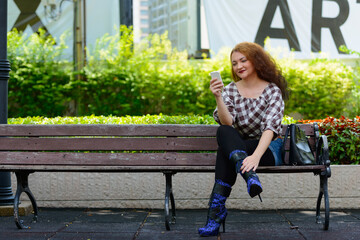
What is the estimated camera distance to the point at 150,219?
5.25m

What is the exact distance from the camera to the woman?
14.2ft

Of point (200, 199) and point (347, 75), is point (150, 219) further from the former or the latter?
point (347, 75)

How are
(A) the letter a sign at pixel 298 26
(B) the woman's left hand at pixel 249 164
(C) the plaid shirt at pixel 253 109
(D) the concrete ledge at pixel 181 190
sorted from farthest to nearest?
(A) the letter a sign at pixel 298 26 → (D) the concrete ledge at pixel 181 190 → (C) the plaid shirt at pixel 253 109 → (B) the woman's left hand at pixel 249 164

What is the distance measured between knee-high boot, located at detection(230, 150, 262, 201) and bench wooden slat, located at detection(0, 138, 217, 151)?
0.88 metres

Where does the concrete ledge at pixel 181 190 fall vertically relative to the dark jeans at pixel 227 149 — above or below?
below

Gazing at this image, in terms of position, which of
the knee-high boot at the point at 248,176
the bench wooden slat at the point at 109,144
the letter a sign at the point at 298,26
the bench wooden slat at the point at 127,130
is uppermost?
the letter a sign at the point at 298,26

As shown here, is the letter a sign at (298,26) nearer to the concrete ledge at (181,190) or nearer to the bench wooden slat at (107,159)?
the concrete ledge at (181,190)

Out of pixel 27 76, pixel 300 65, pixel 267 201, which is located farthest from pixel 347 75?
pixel 27 76

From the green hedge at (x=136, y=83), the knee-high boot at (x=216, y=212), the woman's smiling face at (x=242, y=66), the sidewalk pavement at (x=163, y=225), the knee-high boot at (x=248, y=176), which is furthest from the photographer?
the green hedge at (x=136, y=83)

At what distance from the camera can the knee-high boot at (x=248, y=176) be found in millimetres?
4023

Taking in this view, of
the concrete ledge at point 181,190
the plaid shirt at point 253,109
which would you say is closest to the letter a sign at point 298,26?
the concrete ledge at point 181,190

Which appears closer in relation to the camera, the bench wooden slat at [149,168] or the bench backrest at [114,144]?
the bench wooden slat at [149,168]

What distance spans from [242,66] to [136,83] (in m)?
5.20

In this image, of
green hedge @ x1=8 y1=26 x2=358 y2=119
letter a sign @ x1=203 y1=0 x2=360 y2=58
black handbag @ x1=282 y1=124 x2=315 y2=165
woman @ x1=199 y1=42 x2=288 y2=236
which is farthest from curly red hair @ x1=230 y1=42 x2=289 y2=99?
letter a sign @ x1=203 y1=0 x2=360 y2=58
